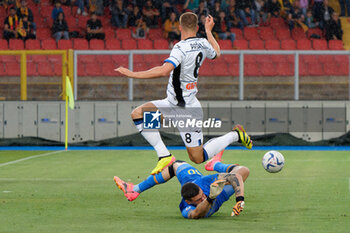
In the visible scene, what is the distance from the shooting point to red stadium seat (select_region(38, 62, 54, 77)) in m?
21.1

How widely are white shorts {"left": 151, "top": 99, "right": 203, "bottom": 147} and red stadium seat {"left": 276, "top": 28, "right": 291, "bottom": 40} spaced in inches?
755

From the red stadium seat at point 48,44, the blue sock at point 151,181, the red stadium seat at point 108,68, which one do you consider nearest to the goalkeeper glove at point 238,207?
A: the blue sock at point 151,181

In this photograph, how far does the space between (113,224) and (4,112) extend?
1458 centimetres

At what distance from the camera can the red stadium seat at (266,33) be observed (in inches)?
1121

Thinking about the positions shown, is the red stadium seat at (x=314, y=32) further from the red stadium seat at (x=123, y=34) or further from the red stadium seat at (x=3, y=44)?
the red stadium seat at (x=3, y=44)

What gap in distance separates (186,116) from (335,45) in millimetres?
18739

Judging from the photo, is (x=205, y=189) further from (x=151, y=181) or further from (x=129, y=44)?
(x=129, y=44)

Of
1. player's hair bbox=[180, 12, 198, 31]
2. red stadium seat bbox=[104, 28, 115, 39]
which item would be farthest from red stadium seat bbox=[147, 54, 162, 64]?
player's hair bbox=[180, 12, 198, 31]

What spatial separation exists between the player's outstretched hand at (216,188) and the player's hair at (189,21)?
2662 mm

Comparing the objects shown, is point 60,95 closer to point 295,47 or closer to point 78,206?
point 295,47

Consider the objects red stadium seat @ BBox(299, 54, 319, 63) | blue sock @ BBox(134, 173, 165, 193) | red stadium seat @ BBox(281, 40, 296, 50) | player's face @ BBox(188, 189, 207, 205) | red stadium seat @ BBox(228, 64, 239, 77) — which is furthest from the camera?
red stadium seat @ BBox(281, 40, 296, 50)

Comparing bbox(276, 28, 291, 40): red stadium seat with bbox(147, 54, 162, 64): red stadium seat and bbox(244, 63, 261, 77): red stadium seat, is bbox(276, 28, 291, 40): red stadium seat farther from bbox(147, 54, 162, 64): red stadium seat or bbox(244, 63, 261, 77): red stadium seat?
bbox(147, 54, 162, 64): red stadium seat

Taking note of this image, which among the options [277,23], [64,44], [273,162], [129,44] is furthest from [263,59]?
[273,162]

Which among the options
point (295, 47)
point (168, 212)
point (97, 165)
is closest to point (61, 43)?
point (295, 47)
